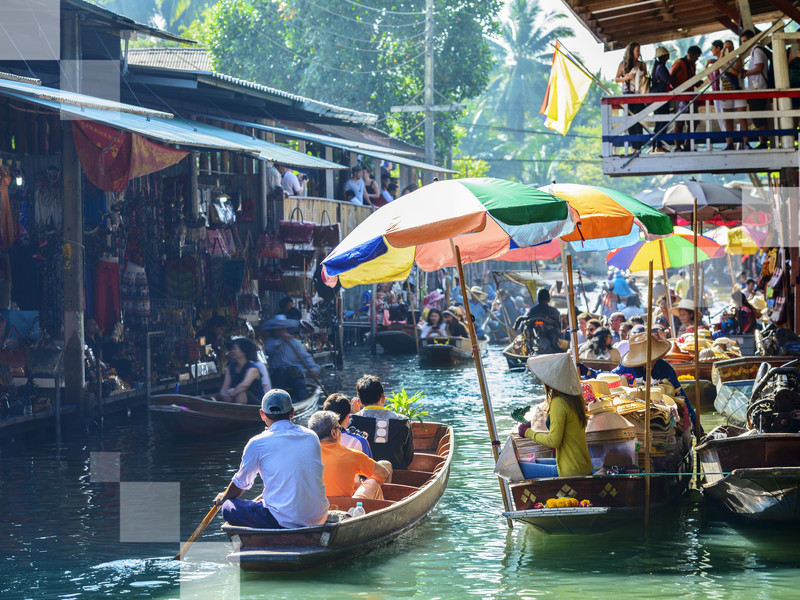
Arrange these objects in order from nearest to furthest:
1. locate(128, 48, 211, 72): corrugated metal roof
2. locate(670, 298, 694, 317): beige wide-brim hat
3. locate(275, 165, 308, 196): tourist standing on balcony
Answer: locate(670, 298, 694, 317): beige wide-brim hat
locate(275, 165, 308, 196): tourist standing on balcony
locate(128, 48, 211, 72): corrugated metal roof

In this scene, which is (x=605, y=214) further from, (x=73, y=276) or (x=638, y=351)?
(x=73, y=276)

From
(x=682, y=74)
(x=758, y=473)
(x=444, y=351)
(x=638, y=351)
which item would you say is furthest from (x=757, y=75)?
(x=444, y=351)

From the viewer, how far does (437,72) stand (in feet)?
118

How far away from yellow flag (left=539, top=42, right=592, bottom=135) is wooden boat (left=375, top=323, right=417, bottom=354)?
35.2 ft

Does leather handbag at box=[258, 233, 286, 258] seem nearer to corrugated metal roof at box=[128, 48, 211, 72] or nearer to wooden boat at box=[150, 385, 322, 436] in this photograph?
wooden boat at box=[150, 385, 322, 436]

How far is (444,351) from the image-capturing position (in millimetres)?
23031

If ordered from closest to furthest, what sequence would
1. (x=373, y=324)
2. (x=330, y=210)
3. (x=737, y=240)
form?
(x=737, y=240) < (x=330, y=210) < (x=373, y=324)

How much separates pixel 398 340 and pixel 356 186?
12.6ft

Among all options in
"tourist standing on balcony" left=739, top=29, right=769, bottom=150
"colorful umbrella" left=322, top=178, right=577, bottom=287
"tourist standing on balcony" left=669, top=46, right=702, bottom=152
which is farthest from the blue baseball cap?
"tourist standing on balcony" left=739, top=29, right=769, bottom=150

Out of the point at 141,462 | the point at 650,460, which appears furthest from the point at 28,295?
the point at 650,460

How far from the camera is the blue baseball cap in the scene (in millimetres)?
7215

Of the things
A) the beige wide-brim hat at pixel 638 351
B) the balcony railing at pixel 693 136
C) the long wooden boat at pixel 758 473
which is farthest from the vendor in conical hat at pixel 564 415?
the balcony railing at pixel 693 136

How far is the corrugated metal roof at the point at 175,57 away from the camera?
33125 millimetres

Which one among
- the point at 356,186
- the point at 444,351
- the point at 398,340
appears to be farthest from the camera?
the point at 398,340
